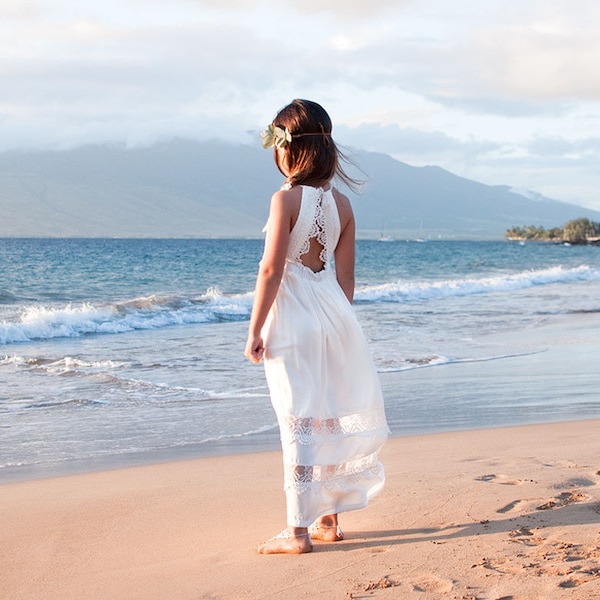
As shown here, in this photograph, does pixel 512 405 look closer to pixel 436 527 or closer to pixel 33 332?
pixel 436 527

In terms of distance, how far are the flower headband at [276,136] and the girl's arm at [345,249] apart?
376mm

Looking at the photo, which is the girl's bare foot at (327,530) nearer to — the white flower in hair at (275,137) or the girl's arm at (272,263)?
the girl's arm at (272,263)

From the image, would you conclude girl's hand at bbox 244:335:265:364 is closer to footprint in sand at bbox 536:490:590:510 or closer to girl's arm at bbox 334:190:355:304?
girl's arm at bbox 334:190:355:304

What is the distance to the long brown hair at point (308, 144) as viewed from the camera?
158 inches

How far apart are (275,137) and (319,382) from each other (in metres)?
1.16

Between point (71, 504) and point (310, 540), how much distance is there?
4.98ft

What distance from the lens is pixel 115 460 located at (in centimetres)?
595

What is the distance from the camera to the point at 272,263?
12.9ft

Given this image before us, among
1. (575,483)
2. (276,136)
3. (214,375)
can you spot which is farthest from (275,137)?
(214,375)

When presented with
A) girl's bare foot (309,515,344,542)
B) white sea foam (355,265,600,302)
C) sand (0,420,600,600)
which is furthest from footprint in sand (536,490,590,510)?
white sea foam (355,265,600,302)

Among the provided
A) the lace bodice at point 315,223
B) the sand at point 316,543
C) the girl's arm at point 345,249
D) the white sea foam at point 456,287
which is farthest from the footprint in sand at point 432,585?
the white sea foam at point 456,287

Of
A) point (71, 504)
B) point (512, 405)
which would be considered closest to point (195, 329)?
point (512, 405)

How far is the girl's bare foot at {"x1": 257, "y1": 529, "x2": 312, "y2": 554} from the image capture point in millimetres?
3934

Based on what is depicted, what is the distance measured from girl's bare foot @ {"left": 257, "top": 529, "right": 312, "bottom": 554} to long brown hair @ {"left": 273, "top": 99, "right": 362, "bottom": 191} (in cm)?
162
